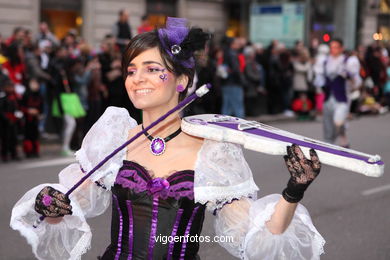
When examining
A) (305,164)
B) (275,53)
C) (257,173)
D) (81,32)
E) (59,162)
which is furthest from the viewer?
(81,32)

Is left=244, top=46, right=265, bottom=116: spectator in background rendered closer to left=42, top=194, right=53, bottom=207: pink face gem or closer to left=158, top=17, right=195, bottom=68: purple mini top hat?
left=158, top=17, right=195, bottom=68: purple mini top hat

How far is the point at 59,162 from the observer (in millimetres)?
9266

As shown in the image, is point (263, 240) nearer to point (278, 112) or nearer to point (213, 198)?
point (213, 198)

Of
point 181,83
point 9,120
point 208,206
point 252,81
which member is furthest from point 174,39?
point 252,81

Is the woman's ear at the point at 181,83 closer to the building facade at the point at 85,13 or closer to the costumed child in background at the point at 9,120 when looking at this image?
the costumed child in background at the point at 9,120

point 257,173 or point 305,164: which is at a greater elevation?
point 305,164

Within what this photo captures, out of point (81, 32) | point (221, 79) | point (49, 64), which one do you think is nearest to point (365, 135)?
point (221, 79)

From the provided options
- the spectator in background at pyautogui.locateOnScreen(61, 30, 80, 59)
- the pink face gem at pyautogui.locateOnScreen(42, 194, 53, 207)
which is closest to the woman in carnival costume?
the pink face gem at pyautogui.locateOnScreen(42, 194, 53, 207)

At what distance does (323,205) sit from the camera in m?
7.08

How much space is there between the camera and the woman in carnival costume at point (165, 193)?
2531mm

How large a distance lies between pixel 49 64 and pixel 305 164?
9.12 meters

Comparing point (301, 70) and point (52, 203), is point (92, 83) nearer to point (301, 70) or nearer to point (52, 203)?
point (301, 70)

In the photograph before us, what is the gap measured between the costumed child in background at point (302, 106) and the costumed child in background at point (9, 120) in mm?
7952

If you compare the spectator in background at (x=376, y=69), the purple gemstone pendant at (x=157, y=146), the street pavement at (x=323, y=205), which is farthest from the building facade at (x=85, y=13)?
the purple gemstone pendant at (x=157, y=146)
